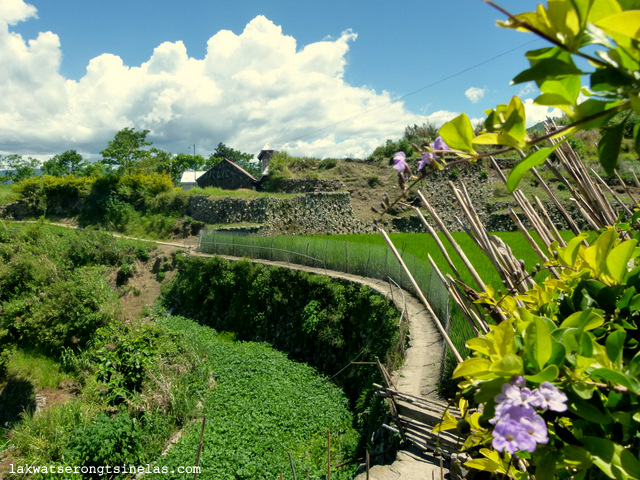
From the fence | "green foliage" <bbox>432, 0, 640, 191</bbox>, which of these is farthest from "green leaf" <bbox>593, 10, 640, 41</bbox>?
the fence

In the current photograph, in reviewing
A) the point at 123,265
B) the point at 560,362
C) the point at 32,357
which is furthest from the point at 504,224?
the point at 560,362

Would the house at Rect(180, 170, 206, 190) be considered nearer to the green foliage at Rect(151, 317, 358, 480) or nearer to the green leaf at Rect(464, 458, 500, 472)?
the green foliage at Rect(151, 317, 358, 480)

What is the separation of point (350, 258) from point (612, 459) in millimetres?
10441

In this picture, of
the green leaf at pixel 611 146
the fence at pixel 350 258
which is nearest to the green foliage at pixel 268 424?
the fence at pixel 350 258

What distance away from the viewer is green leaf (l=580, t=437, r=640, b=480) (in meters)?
0.55

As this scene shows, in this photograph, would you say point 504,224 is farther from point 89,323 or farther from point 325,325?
point 89,323

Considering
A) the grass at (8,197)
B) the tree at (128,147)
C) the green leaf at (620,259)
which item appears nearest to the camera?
the green leaf at (620,259)

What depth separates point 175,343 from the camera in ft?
32.9

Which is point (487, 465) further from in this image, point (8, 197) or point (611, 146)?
point (8, 197)

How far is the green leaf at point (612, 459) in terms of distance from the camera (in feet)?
1.81

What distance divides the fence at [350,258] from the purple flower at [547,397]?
3902 millimetres

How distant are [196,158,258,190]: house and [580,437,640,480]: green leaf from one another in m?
26.6

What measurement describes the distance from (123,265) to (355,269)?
12.1 metres

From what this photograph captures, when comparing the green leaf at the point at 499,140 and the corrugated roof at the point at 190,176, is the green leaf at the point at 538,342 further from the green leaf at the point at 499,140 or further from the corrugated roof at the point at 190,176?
the corrugated roof at the point at 190,176
